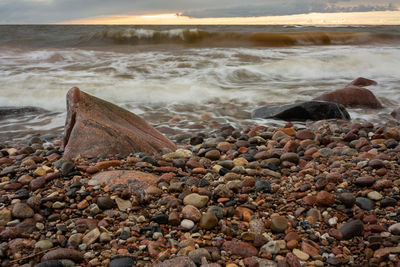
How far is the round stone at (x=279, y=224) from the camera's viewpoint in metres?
1.75

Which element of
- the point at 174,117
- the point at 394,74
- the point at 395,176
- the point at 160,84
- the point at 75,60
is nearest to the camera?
the point at 395,176

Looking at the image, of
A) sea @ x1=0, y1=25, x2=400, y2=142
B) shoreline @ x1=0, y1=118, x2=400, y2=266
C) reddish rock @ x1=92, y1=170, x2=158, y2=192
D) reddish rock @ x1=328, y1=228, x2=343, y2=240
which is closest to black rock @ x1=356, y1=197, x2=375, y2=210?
shoreline @ x1=0, y1=118, x2=400, y2=266

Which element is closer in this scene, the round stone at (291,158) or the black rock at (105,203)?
the black rock at (105,203)

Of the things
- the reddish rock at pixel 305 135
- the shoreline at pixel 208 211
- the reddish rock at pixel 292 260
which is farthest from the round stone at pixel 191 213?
the reddish rock at pixel 305 135

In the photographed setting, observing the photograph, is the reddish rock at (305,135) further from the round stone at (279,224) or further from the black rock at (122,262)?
the black rock at (122,262)

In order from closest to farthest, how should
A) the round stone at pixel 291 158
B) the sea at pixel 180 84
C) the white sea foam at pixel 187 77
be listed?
the round stone at pixel 291 158 < the sea at pixel 180 84 < the white sea foam at pixel 187 77

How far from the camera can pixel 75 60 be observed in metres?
11.9

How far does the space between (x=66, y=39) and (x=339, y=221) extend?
20731mm

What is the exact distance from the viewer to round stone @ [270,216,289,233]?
68.8 inches

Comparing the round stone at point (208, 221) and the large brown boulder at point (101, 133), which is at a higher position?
the large brown boulder at point (101, 133)

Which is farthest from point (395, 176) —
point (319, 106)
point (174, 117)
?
point (174, 117)

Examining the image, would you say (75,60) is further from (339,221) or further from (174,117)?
(339,221)

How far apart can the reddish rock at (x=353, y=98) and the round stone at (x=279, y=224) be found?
4.30 m

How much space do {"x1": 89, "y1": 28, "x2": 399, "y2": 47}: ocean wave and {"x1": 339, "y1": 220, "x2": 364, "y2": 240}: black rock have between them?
1754 centimetres
